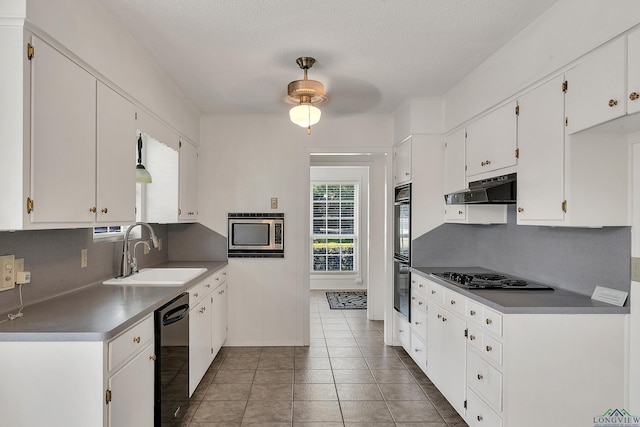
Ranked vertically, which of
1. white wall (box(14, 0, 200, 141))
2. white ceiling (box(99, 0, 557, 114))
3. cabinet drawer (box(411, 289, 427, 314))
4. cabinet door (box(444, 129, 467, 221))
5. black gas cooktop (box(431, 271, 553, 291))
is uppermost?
white ceiling (box(99, 0, 557, 114))

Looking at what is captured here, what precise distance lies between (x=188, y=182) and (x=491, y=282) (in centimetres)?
289

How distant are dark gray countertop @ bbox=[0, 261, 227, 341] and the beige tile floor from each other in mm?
1024

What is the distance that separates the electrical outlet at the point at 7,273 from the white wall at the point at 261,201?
7.57 ft

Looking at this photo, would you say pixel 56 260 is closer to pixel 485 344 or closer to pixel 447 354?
pixel 485 344

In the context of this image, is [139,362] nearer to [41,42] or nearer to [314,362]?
[41,42]

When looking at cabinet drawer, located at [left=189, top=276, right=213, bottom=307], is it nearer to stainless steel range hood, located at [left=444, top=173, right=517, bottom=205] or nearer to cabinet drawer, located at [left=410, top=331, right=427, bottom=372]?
cabinet drawer, located at [left=410, top=331, right=427, bottom=372]

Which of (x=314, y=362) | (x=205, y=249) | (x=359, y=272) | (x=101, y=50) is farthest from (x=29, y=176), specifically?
(x=359, y=272)

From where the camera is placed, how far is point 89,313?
5.94 feet

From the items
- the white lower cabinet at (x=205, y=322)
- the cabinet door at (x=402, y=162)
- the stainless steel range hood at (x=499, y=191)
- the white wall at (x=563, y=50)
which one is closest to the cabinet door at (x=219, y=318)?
the white lower cabinet at (x=205, y=322)

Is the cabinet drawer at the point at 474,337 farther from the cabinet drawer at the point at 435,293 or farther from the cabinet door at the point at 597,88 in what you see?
the cabinet door at the point at 597,88

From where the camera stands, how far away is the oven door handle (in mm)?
2212

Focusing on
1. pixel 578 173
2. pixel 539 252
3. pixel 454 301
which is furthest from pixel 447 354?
pixel 578 173

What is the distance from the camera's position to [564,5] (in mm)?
1957

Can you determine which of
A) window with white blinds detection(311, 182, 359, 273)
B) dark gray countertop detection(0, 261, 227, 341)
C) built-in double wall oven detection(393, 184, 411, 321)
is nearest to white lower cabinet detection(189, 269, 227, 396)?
dark gray countertop detection(0, 261, 227, 341)
